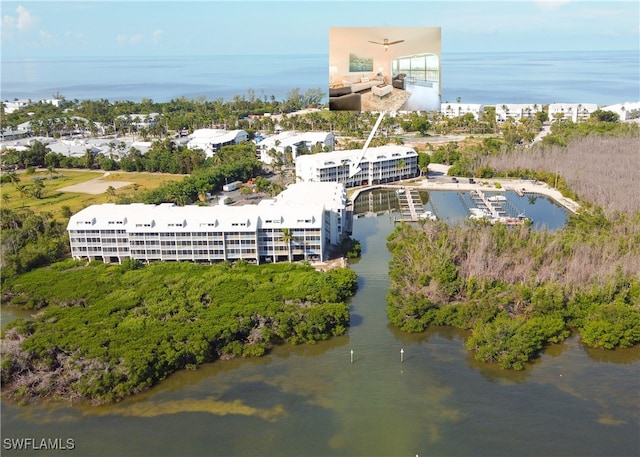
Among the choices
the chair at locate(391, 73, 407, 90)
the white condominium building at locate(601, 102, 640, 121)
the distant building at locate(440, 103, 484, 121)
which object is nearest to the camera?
the chair at locate(391, 73, 407, 90)

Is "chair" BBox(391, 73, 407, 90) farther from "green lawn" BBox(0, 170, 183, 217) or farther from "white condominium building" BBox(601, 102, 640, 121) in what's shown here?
"white condominium building" BBox(601, 102, 640, 121)

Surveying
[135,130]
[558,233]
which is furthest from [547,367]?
[135,130]

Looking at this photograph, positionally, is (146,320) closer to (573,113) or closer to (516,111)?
(516,111)

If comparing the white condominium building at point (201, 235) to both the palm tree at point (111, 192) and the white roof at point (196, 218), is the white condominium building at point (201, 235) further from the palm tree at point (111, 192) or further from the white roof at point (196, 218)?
the palm tree at point (111, 192)

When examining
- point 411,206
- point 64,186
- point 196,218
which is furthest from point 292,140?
point 196,218

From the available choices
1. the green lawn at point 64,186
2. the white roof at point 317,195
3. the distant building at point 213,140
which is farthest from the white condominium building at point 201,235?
the distant building at point 213,140

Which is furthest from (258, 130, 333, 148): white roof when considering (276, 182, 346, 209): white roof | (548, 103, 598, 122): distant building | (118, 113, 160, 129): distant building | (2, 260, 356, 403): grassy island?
(548, 103, 598, 122): distant building
